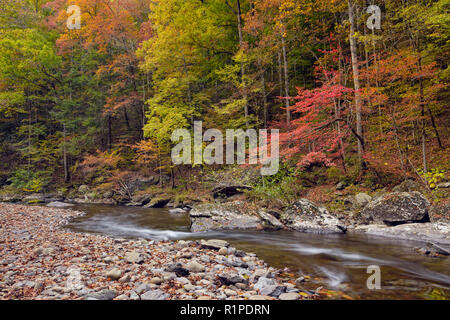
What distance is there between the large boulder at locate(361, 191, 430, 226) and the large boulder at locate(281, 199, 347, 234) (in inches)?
50.0

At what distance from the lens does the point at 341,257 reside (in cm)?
570

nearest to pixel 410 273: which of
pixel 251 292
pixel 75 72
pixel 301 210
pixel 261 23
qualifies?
pixel 251 292

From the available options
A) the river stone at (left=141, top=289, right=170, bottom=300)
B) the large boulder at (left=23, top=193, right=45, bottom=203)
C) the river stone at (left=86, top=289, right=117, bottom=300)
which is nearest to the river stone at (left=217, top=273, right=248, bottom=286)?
the river stone at (left=141, top=289, right=170, bottom=300)

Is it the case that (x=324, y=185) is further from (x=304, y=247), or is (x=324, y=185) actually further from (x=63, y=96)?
(x=63, y=96)

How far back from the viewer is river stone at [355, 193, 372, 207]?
8938 mm

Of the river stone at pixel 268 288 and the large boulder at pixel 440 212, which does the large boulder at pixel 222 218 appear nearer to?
the river stone at pixel 268 288

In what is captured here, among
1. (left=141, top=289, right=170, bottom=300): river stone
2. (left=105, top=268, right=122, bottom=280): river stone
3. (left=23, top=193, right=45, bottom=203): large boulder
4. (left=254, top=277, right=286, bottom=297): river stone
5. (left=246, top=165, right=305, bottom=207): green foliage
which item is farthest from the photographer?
(left=23, top=193, right=45, bottom=203): large boulder

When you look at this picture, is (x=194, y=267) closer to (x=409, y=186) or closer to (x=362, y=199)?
(x=362, y=199)

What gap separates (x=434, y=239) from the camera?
255 inches

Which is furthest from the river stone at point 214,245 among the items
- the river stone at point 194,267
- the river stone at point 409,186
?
the river stone at point 409,186

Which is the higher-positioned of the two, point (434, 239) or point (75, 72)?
point (75, 72)

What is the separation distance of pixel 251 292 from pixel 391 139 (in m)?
9.44

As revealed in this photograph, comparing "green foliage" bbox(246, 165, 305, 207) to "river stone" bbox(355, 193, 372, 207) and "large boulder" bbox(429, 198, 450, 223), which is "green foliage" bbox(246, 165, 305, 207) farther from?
"large boulder" bbox(429, 198, 450, 223)

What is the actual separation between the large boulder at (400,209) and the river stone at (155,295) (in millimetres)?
7530
